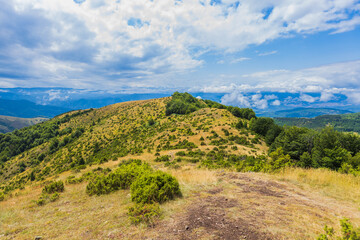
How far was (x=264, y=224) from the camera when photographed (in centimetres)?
541

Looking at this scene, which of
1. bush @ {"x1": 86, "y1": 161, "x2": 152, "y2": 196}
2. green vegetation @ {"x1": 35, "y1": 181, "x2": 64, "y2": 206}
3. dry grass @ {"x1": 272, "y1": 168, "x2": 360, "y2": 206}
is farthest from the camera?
bush @ {"x1": 86, "y1": 161, "x2": 152, "y2": 196}

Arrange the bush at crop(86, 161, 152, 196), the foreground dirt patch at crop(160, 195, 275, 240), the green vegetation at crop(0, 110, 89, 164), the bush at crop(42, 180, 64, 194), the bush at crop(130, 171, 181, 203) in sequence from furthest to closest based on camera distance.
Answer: the green vegetation at crop(0, 110, 89, 164)
the bush at crop(42, 180, 64, 194)
the bush at crop(86, 161, 152, 196)
the bush at crop(130, 171, 181, 203)
the foreground dirt patch at crop(160, 195, 275, 240)

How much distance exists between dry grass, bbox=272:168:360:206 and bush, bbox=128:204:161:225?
9.27 metres

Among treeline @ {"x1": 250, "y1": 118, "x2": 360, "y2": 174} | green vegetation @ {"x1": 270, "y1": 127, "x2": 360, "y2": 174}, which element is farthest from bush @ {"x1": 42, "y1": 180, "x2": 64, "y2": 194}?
green vegetation @ {"x1": 270, "y1": 127, "x2": 360, "y2": 174}

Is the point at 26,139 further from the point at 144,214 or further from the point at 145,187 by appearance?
the point at 144,214

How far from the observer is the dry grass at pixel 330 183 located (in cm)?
816

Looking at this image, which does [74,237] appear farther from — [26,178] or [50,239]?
[26,178]

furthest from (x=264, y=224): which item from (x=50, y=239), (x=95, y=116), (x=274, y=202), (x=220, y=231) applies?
(x=95, y=116)

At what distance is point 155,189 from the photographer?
8141 millimetres

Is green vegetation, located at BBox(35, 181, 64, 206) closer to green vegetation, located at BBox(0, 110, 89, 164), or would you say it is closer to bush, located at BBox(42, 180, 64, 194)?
bush, located at BBox(42, 180, 64, 194)

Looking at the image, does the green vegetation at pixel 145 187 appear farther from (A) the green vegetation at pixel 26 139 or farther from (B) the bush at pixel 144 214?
(A) the green vegetation at pixel 26 139

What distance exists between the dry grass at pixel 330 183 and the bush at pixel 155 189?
26.8ft

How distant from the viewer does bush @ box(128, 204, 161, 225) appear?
623cm

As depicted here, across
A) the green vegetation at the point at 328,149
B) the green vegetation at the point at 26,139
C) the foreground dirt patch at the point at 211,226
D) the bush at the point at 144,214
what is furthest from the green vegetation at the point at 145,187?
the green vegetation at the point at 26,139
